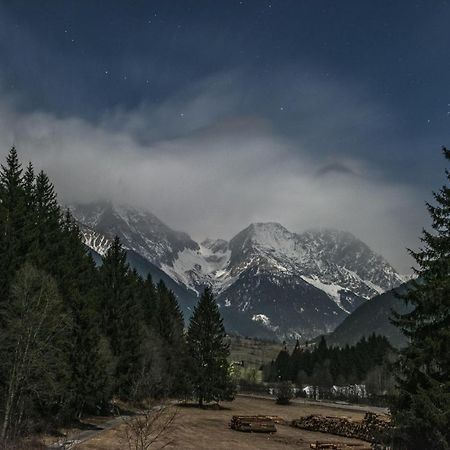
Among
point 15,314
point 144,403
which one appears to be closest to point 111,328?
point 144,403

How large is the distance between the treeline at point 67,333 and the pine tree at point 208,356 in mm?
156

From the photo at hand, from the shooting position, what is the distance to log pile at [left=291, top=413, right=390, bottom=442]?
55969 mm

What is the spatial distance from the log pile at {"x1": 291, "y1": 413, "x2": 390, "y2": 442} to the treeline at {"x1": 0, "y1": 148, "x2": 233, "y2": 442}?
19.6m

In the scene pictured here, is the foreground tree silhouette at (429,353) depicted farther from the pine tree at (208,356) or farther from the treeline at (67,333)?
the pine tree at (208,356)

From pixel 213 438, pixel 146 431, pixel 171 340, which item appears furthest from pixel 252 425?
pixel 146 431

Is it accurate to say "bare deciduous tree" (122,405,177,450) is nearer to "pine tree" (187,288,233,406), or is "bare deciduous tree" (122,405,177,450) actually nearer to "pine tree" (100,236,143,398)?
"pine tree" (100,236,143,398)

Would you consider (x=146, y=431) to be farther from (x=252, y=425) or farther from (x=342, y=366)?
(x=342, y=366)

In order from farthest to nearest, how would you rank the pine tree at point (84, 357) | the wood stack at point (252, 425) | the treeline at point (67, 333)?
the wood stack at point (252, 425)
the pine tree at point (84, 357)
the treeline at point (67, 333)

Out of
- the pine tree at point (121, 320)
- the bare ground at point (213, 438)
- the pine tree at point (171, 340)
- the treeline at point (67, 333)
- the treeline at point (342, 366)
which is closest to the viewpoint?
the treeline at point (67, 333)

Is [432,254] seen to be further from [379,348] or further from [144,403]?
[379,348]

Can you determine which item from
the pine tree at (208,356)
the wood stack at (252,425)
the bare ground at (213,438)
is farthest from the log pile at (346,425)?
the pine tree at (208,356)

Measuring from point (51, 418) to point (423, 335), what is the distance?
1168 inches

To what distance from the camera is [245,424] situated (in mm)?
55438

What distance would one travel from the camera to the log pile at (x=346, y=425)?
55969 millimetres
